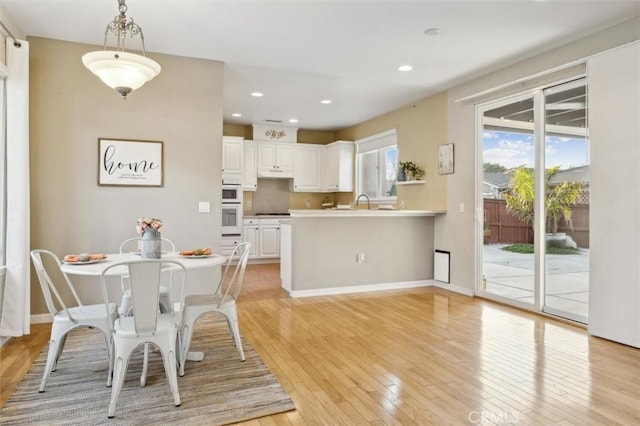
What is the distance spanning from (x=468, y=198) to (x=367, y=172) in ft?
9.80

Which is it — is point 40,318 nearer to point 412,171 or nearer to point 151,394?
point 151,394

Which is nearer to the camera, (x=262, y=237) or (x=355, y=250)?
(x=355, y=250)

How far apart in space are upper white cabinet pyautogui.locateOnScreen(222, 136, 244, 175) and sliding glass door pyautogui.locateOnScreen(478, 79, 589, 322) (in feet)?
14.1

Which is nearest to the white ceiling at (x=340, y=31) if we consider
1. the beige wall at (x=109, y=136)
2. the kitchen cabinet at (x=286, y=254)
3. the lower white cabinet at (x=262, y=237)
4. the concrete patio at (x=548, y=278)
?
the beige wall at (x=109, y=136)

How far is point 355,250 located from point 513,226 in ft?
6.27

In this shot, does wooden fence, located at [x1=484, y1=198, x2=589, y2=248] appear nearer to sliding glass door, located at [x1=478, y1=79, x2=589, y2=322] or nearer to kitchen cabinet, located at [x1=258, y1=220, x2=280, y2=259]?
sliding glass door, located at [x1=478, y1=79, x2=589, y2=322]

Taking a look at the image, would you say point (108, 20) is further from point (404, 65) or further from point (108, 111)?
point (404, 65)

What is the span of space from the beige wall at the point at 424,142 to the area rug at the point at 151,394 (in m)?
3.70

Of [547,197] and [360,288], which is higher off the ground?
[547,197]

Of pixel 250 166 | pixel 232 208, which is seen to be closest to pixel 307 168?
pixel 250 166

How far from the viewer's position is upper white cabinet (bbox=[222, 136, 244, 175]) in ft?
24.5

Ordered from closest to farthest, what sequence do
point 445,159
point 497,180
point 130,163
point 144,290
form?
point 144,290, point 130,163, point 497,180, point 445,159

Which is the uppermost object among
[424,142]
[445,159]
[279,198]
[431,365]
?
[424,142]

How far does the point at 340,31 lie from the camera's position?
3688 mm
